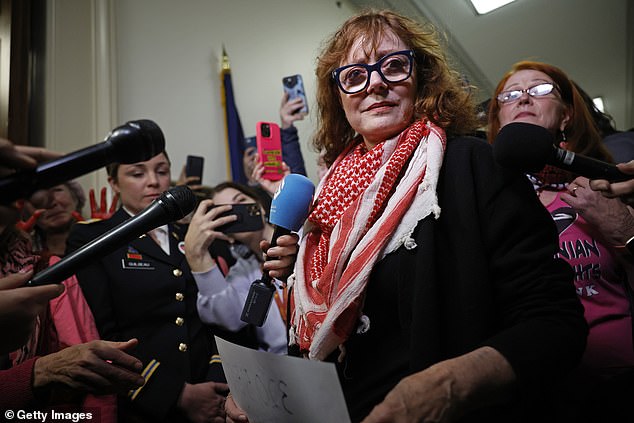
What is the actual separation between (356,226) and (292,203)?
0.18 m

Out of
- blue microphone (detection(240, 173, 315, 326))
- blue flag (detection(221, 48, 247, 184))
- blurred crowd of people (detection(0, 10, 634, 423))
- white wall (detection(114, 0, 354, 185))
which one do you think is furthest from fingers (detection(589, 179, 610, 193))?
blue flag (detection(221, 48, 247, 184))

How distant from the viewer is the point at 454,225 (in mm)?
940

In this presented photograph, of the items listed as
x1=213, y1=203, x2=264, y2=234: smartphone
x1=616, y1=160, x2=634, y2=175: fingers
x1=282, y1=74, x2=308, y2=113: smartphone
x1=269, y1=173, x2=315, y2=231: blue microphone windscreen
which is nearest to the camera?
x1=616, y1=160, x2=634, y2=175: fingers

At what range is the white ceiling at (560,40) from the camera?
312cm

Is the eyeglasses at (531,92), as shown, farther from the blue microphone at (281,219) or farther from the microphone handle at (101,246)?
the microphone handle at (101,246)

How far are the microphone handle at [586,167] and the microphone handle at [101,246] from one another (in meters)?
0.72

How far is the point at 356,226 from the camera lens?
1015 millimetres

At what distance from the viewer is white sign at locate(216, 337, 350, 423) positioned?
743 mm

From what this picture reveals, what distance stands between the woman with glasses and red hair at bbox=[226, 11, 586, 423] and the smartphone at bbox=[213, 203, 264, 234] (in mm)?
700

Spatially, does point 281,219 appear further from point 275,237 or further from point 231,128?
point 231,128

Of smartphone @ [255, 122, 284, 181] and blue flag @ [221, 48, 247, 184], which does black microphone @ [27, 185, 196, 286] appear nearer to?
smartphone @ [255, 122, 284, 181]

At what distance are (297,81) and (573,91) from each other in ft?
5.02

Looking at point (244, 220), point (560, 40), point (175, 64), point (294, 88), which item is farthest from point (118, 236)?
Answer: point (560, 40)

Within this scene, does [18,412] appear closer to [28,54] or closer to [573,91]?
[573,91]
